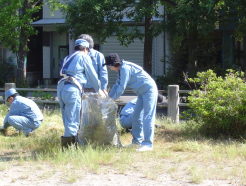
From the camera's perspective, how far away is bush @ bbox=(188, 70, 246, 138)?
8.84 meters

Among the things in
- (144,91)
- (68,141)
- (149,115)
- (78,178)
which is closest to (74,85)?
(68,141)

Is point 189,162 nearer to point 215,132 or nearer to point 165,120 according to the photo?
point 215,132

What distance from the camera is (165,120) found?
443 inches

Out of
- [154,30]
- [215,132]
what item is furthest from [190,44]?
[215,132]

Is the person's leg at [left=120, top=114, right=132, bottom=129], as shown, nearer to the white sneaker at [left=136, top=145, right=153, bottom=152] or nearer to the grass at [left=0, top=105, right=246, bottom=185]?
the grass at [left=0, top=105, right=246, bottom=185]

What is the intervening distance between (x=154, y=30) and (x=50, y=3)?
4.65 meters

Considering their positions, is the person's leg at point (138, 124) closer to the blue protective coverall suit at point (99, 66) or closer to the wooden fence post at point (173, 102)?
the blue protective coverall suit at point (99, 66)

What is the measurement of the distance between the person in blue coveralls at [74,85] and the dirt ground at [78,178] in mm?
1064

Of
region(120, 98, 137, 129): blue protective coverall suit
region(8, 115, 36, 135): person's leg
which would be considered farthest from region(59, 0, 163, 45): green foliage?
region(8, 115, 36, 135): person's leg

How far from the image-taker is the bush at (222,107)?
8.84 m

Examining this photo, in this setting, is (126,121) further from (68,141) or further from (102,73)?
(68,141)

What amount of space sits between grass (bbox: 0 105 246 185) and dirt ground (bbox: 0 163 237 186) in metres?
0.03

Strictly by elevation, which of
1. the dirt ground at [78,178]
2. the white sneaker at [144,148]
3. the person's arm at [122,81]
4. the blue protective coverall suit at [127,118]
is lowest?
the dirt ground at [78,178]

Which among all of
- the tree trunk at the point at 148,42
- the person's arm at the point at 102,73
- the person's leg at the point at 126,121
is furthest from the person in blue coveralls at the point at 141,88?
the tree trunk at the point at 148,42
